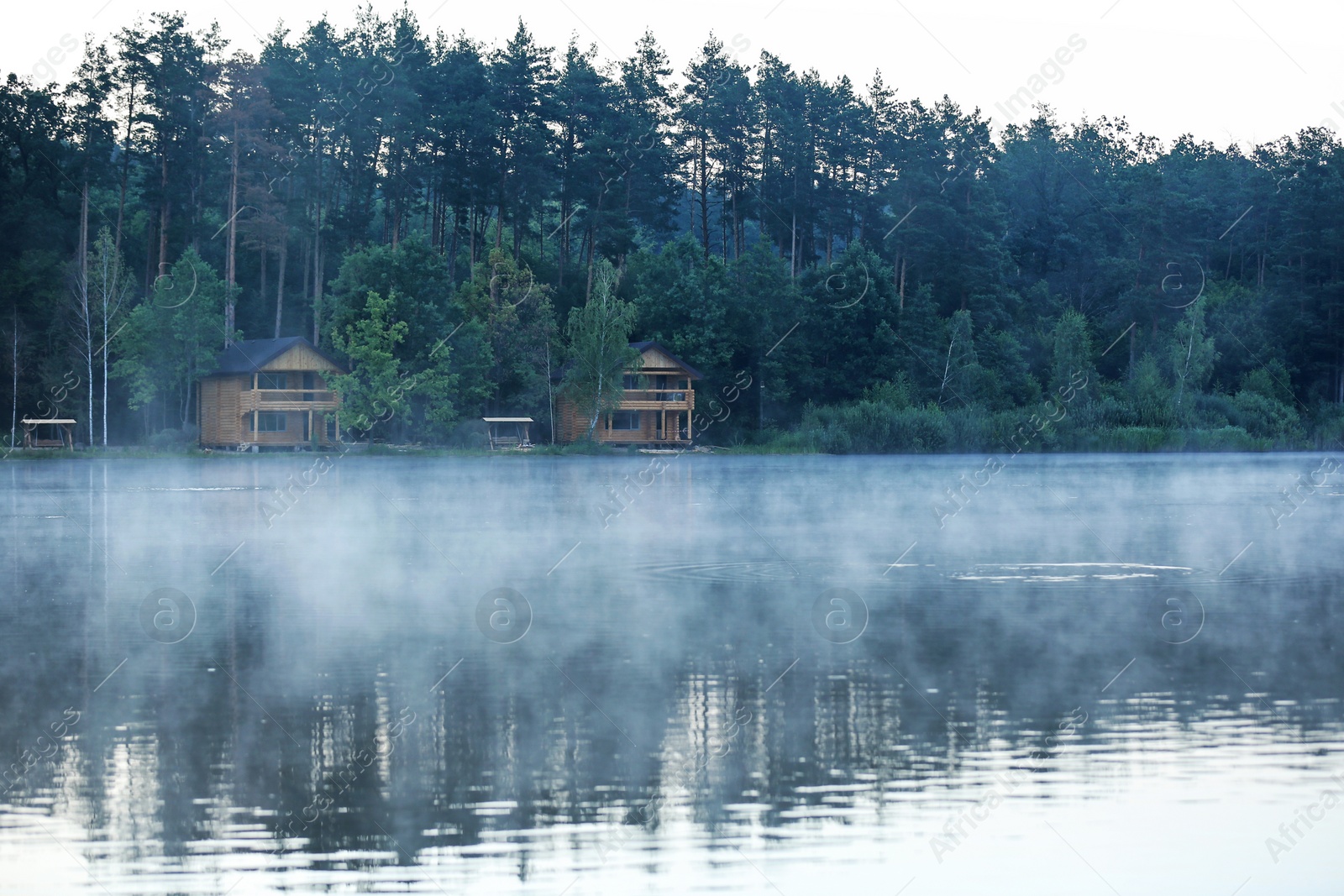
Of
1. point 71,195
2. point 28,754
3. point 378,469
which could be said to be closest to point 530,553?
point 28,754

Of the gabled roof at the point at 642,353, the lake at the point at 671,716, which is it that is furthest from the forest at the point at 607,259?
the lake at the point at 671,716

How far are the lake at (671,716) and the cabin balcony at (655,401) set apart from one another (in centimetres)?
5449

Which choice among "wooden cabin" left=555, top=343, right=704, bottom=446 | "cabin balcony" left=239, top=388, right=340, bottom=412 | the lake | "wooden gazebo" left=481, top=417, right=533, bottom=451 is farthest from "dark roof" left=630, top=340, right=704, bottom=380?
the lake

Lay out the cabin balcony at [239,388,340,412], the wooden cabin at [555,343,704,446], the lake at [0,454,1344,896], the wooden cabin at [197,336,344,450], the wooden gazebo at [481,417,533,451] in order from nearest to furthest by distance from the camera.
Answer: the lake at [0,454,1344,896] → the cabin balcony at [239,388,340,412] → the wooden cabin at [197,336,344,450] → the wooden gazebo at [481,417,533,451] → the wooden cabin at [555,343,704,446]

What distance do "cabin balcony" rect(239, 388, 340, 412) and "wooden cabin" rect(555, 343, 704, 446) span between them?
12773mm

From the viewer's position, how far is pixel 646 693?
1325 cm

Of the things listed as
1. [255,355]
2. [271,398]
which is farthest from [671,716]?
[255,355]

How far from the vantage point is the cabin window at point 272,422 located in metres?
77.0

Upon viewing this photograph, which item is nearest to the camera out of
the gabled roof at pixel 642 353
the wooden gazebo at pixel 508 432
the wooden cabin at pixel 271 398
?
the wooden cabin at pixel 271 398

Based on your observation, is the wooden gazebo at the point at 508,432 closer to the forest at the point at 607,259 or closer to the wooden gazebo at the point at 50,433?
the forest at the point at 607,259

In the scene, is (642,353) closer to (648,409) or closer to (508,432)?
(648,409)

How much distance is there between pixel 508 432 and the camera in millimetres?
82000

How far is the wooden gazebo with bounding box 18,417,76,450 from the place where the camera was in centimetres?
7144

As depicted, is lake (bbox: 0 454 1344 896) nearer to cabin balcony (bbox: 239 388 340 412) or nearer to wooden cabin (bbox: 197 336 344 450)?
cabin balcony (bbox: 239 388 340 412)
